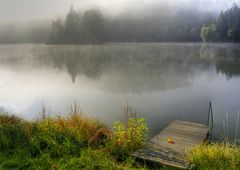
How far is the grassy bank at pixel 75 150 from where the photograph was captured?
26.9ft

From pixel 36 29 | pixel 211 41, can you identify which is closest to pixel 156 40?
pixel 211 41

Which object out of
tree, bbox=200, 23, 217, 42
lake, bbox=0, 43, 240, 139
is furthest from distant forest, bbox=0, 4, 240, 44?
lake, bbox=0, 43, 240, 139

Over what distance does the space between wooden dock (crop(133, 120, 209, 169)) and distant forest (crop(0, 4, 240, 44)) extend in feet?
353

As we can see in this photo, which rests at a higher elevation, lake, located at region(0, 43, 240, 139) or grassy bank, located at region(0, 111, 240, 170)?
grassy bank, located at region(0, 111, 240, 170)

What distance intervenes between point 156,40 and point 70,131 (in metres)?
168

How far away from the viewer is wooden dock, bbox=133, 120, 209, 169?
9328 millimetres

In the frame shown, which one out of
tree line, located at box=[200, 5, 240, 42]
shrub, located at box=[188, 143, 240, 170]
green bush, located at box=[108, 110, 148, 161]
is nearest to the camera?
shrub, located at box=[188, 143, 240, 170]

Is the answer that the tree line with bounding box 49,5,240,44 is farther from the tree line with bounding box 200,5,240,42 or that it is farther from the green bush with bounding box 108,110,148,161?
the green bush with bounding box 108,110,148,161

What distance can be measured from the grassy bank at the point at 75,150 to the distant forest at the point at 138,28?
111788 mm

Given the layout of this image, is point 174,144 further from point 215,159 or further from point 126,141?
point 215,159

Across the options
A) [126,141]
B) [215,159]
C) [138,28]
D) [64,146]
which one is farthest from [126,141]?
[138,28]

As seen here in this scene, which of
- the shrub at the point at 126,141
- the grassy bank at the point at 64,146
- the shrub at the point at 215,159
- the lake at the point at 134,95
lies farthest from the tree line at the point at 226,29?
the grassy bank at the point at 64,146

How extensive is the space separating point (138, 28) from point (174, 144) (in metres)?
166

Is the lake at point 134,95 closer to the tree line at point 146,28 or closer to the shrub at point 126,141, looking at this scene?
the shrub at point 126,141
